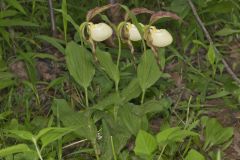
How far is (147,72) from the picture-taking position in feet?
5.80

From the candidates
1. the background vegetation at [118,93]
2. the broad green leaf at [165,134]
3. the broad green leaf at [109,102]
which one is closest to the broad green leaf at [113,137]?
the background vegetation at [118,93]

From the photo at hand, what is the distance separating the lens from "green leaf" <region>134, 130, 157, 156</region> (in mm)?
1527

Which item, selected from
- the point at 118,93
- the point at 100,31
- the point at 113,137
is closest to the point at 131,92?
the point at 118,93

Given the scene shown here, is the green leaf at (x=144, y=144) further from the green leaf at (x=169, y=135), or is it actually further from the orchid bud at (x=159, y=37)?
the orchid bud at (x=159, y=37)

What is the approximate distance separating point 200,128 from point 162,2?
3.25ft

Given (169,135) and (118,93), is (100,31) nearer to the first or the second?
(118,93)

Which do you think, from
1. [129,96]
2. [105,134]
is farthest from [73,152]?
[129,96]

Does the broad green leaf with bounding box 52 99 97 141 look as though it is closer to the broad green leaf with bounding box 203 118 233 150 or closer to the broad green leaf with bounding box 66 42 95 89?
the broad green leaf with bounding box 66 42 95 89

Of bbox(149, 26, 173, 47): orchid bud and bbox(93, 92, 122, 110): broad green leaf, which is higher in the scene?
bbox(149, 26, 173, 47): orchid bud

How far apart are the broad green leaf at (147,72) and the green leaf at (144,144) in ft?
0.87

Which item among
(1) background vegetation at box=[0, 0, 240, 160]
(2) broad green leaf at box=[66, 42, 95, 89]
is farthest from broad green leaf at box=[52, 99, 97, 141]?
(2) broad green leaf at box=[66, 42, 95, 89]

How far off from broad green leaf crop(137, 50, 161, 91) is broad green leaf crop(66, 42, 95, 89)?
0.17m

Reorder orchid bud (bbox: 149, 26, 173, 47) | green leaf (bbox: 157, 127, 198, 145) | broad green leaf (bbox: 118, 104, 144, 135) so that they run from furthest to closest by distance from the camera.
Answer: broad green leaf (bbox: 118, 104, 144, 135) → orchid bud (bbox: 149, 26, 173, 47) → green leaf (bbox: 157, 127, 198, 145)

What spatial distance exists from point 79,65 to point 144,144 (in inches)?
16.3
